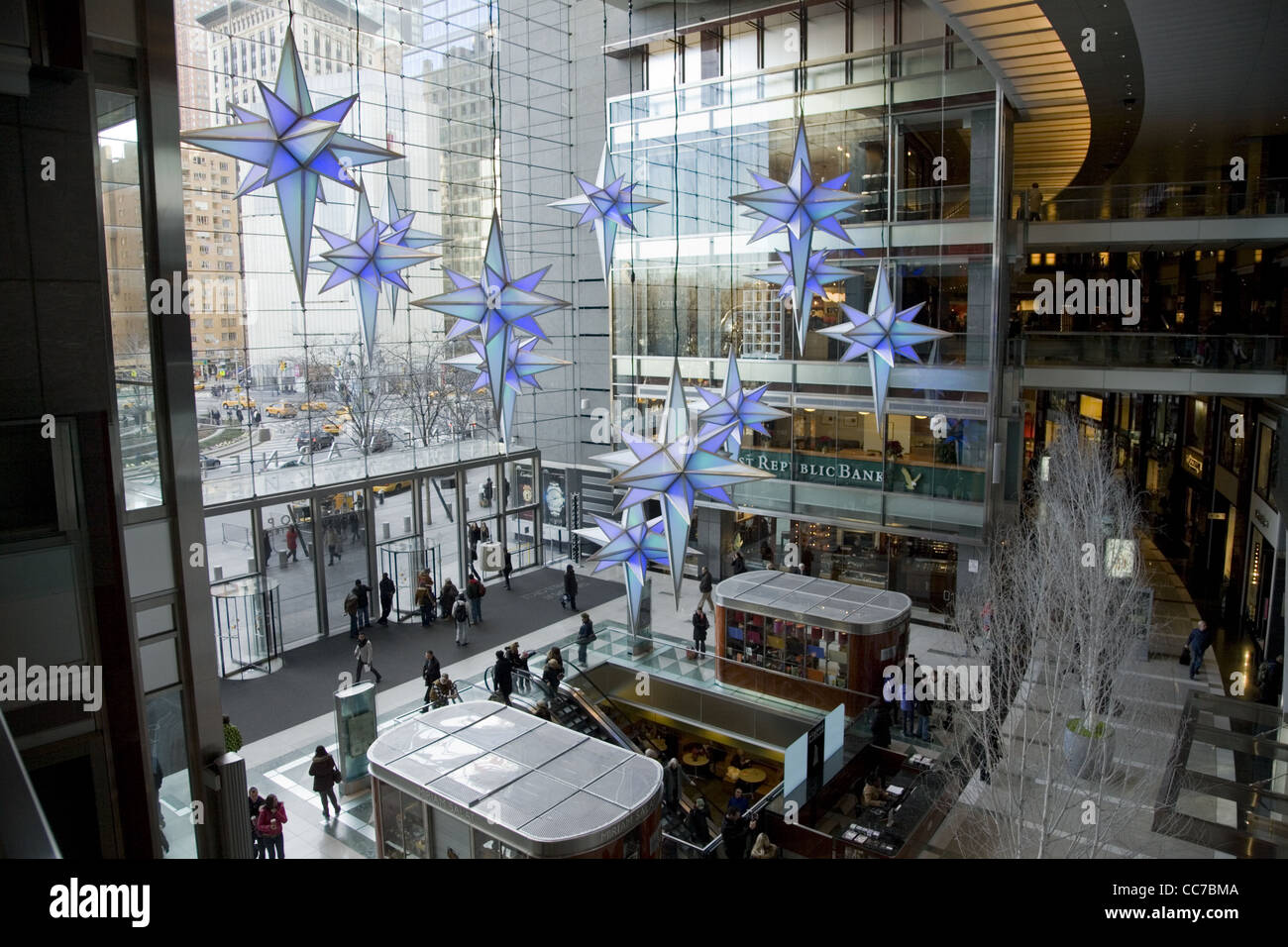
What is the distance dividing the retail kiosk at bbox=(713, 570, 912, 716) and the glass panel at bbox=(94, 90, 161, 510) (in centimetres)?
1209

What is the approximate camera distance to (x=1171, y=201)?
779 inches

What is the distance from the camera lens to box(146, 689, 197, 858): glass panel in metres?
7.02

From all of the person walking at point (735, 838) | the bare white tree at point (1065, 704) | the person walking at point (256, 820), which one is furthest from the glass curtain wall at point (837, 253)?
the person walking at point (256, 820)

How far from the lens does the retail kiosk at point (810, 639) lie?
1662cm

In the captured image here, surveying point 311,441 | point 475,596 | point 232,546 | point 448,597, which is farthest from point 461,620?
point 311,441

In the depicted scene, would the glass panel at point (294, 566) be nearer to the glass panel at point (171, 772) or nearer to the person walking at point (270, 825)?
the person walking at point (270, 825)

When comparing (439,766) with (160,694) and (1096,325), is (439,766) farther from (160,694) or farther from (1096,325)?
(1096,325)

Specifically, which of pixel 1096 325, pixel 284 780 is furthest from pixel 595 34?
pixel 284 780

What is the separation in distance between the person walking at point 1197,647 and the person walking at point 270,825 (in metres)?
16.8

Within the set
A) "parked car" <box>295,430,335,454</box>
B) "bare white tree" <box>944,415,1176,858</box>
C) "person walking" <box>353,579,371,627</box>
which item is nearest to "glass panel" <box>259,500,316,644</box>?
"person walking" <box>353,579,371,627</box>

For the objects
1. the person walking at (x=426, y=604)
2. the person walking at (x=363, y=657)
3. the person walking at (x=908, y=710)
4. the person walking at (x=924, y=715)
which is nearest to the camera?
the person walking at (x=924, y=715)

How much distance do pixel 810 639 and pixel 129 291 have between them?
44.8ft

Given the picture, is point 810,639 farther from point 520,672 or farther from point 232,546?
point 232,546
